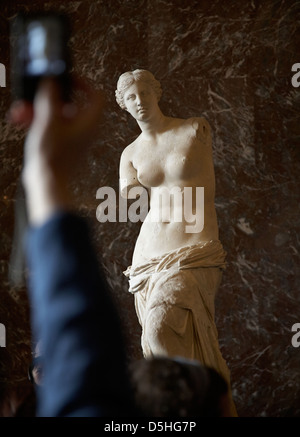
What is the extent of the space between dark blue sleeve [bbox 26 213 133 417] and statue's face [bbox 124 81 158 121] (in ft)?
9.27

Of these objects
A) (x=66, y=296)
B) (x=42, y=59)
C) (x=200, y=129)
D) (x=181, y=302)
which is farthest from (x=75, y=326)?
(x=200, y=129)

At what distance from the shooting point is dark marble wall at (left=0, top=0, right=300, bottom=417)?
4344 mm

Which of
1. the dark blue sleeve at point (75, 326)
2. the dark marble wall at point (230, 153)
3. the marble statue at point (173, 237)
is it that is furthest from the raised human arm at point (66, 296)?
the dark marble wall at point (230, 153)

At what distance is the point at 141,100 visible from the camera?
331cm

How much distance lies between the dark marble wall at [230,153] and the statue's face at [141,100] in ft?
4.10

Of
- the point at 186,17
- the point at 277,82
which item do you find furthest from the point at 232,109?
the point at 186,17

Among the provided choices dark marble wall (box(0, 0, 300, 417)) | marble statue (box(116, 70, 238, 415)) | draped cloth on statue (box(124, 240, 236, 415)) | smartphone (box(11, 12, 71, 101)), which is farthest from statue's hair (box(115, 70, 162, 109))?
smartphone (box(11, 12, 71, 101))

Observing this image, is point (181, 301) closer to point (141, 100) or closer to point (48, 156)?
point (141, 100)

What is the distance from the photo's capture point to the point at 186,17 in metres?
4.66

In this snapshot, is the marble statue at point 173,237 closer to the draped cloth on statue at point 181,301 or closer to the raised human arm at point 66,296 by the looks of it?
the draped cloth on statue at point 181,301

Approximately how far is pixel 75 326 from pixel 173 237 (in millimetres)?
2643

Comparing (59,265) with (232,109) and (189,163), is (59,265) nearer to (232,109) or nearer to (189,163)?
(189,163)

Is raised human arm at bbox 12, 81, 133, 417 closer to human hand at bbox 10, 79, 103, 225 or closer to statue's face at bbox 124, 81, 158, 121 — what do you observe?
human hand at bbox 10, 79, 103, 225

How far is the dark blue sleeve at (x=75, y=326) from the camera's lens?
52cm
